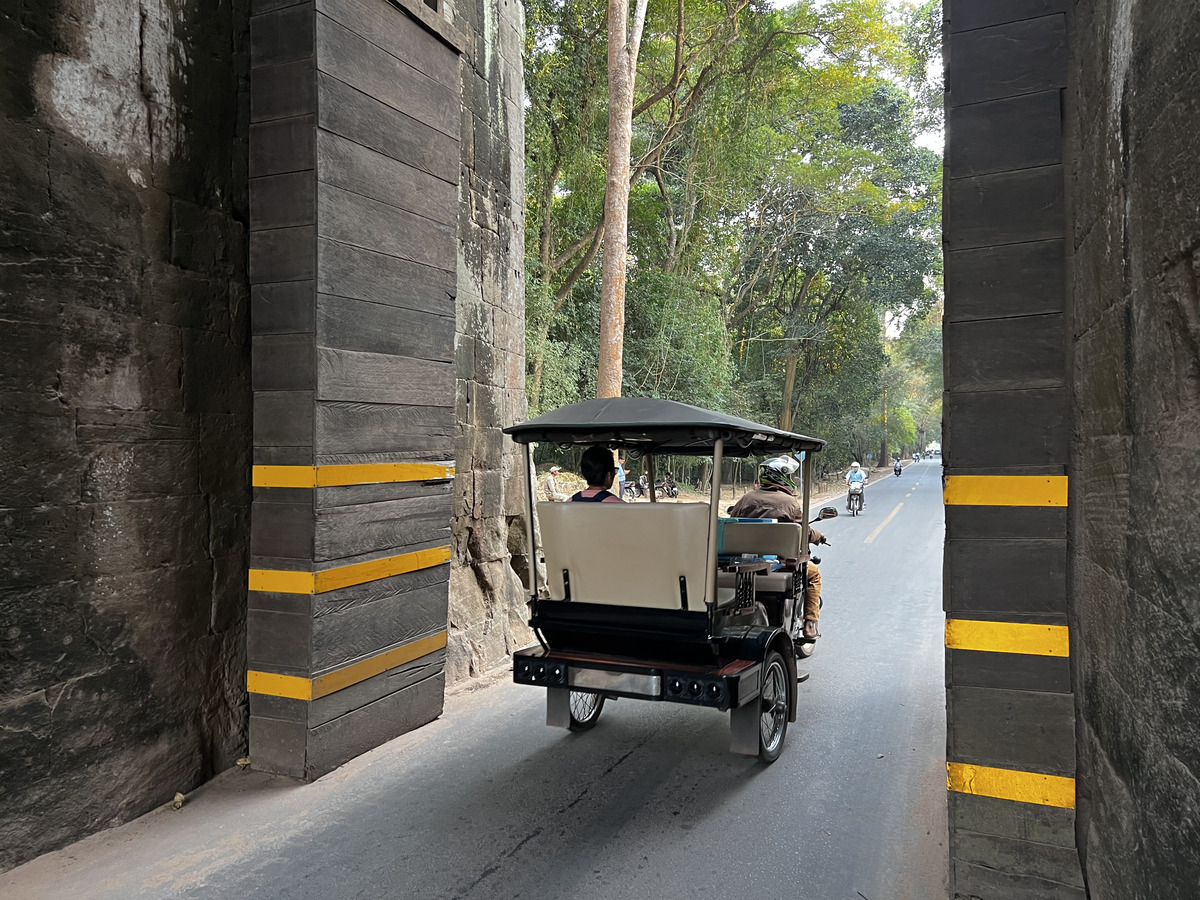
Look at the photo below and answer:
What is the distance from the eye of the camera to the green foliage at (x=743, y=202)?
1694cm

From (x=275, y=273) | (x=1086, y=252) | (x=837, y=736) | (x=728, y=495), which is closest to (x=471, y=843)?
(x=837, y=736)

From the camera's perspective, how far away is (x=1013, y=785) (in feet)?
9.74

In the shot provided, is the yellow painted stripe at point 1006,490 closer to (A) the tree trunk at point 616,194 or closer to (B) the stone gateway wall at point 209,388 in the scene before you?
(B) the stone gateway wall at point 209,388

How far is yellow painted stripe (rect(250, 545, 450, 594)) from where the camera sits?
442 cm

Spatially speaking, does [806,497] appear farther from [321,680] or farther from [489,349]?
[321,680]

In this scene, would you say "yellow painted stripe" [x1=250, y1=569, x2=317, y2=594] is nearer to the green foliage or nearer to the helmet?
the helmet

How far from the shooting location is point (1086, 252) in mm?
2709

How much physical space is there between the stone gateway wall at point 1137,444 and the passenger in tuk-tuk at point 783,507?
388cm

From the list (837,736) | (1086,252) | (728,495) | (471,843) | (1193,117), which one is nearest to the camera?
(1193,117)

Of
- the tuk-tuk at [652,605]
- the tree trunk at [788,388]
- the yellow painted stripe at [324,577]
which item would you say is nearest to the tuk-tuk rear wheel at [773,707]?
the tuk-tuk at [652,605]

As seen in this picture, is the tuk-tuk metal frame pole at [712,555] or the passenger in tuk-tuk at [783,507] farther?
the passenger in tuk-tuk at [783,507]

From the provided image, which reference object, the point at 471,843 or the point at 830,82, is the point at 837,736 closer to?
the point at 471,843

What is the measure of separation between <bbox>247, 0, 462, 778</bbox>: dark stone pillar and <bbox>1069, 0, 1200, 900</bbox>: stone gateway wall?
12.2 ft

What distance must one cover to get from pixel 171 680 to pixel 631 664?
2.52 metres
